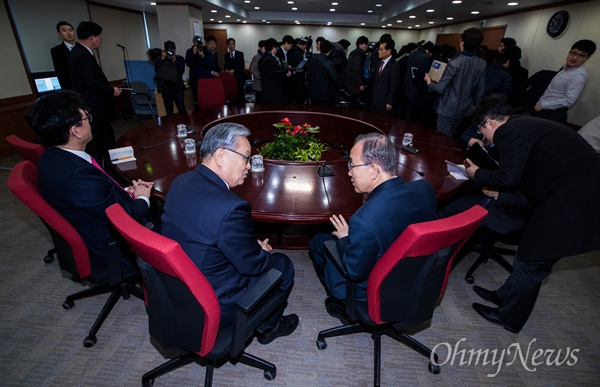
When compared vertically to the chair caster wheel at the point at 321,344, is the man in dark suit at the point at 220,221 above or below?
above

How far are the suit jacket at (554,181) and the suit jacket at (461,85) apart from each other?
1.89 m

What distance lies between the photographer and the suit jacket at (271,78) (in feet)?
16.8

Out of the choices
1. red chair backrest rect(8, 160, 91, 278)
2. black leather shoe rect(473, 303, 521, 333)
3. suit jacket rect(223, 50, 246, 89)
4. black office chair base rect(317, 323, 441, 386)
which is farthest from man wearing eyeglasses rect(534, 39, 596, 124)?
suit jacket rect(223, 50, 246, 89)

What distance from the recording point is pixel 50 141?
5.27 feet

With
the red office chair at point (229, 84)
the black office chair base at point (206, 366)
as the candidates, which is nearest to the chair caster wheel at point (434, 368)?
the black office chair base at point (206, 366)

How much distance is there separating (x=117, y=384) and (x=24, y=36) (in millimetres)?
6469

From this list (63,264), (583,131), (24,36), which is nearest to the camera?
(63,264)

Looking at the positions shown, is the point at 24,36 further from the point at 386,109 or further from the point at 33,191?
the point at 386,109

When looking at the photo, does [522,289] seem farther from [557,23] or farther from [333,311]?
[557,23]

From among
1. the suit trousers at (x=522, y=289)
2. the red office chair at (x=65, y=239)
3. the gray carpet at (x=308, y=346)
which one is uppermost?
the red office chair at (x=65, y=239)

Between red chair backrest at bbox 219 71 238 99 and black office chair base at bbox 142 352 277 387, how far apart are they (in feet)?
18.0

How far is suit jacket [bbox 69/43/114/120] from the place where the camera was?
2980 millimetres

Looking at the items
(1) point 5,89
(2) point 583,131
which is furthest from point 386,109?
(1) point 5,89

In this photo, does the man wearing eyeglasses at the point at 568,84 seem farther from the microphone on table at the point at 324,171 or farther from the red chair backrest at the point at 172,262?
the red chair backrest at the point at 172,262
